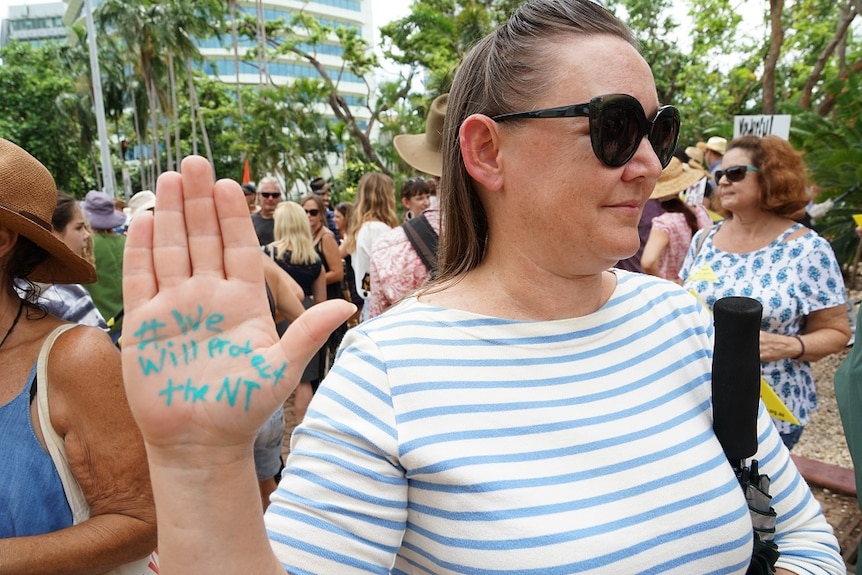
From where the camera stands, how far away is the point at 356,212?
537 cm

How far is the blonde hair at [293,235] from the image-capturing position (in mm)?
5406

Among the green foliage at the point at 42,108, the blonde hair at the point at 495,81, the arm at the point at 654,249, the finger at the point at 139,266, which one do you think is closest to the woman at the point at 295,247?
the arm at the point at 654,249

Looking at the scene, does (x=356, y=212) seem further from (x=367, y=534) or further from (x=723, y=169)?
(x=367, y=534)

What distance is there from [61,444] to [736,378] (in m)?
1.66

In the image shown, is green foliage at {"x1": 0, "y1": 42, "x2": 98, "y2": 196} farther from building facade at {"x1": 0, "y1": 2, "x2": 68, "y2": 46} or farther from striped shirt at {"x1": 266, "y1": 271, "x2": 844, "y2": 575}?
building facade at {"x1": 0, "y1": 2, "x2": 68, "y2": 46}

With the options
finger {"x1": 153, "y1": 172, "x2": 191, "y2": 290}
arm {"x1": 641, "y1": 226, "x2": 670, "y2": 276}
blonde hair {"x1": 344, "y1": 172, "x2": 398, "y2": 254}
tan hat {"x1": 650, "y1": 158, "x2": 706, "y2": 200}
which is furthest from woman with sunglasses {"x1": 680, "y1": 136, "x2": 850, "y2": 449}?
blonde hair {"x1": 344, "y1": 172, "x2": 398, "y2": 254}

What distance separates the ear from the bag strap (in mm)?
1233

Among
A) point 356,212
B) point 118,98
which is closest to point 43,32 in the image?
point 118,98

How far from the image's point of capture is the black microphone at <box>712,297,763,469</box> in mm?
1308

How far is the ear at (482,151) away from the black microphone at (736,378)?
0.58 meters

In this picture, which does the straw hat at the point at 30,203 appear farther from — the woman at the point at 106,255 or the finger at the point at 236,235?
the woman at the point at 106,255

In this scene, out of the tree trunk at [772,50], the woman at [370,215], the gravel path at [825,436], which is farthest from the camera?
the tree trunk at [772,50]

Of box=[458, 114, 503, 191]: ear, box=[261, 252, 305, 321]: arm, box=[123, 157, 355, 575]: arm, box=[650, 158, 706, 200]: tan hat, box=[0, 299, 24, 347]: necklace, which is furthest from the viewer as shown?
box=[650, 158, 706, 200]: tan hat

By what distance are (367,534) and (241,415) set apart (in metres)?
0.35
